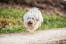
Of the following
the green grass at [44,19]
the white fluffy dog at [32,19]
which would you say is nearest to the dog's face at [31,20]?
the white fluffy dog at [32,19]

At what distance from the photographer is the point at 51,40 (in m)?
2.23

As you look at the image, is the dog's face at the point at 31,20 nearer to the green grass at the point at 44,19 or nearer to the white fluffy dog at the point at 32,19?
the white fluffy dog at the point at 32,19

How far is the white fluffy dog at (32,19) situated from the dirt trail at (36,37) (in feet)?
0.30

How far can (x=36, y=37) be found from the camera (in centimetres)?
222

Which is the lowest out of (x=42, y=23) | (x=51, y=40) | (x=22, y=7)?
(x=51, y=40)

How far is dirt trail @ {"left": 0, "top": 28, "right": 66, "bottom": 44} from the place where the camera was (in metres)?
2.11

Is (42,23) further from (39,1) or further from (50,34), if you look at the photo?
(39,1)

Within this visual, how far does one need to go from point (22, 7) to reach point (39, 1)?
0.28 m

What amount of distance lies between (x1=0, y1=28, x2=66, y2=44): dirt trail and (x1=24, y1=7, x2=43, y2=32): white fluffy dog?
90mm

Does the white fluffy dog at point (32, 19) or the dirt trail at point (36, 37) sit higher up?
the white fluffy dog at point (32, 19)

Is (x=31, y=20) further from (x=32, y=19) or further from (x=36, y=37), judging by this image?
(x=36, y=37)

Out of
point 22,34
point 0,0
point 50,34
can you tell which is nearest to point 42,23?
point 50,34

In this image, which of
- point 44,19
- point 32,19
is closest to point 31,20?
point 32,19

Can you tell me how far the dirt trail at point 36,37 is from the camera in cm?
211
